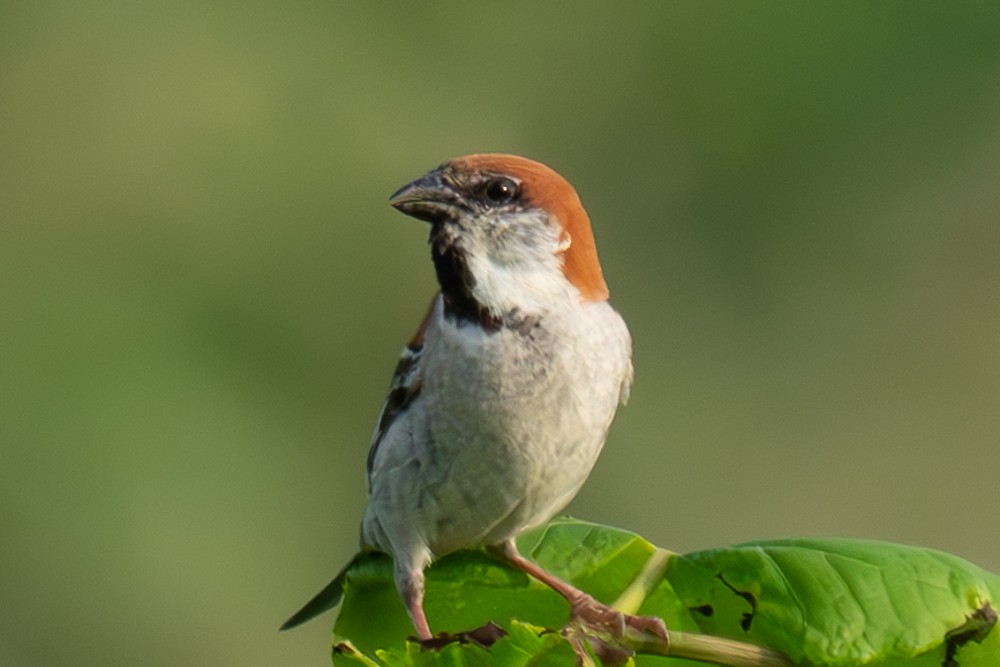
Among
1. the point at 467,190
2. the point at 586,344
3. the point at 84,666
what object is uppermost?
the point at 467,190

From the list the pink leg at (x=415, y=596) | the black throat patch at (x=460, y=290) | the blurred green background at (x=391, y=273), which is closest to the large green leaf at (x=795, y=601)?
the pink leg at (x=415, y=596)

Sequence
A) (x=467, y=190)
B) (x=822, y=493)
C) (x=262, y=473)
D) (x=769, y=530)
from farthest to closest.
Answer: (x=262, y=473)
(x=822, y=493)
(x=769, y=530)
(x=467, y=190)

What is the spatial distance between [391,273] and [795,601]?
6008 mm

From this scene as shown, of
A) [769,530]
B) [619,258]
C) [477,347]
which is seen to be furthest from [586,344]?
[619,258]

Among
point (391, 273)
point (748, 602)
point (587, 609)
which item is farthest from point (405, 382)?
point (391, 273)

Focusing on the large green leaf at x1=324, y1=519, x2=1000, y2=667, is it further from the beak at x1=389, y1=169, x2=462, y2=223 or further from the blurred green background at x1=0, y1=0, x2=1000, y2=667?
the blurred green background at x1=0, y1=0, x2=1000, y2=667

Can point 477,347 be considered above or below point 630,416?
above

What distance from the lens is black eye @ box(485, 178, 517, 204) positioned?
288cm

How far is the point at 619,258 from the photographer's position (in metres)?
7.40

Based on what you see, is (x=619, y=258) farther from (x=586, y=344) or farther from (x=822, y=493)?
(x=586, y=344)

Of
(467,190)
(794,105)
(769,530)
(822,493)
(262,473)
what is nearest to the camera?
(467,190)

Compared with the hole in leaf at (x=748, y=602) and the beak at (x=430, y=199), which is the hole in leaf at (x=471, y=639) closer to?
the hole in leaf at (x=748, y=602)

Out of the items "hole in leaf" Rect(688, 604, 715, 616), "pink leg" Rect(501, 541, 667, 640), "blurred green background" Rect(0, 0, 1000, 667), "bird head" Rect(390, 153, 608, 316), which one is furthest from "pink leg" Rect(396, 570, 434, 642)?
"blurred green background" Rect(0, 0, 1000, 667)

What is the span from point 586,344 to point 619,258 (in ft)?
14.6
